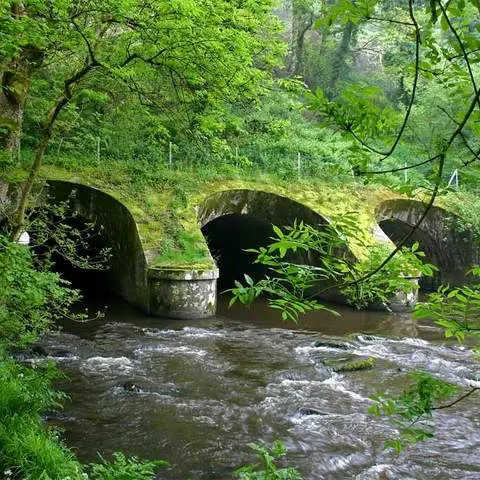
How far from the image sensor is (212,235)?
A: 20.3m

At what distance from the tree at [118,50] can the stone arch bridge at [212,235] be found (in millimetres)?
1359

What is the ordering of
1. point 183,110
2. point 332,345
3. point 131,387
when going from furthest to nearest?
point 332,345 < point 183,110 < point 131,387

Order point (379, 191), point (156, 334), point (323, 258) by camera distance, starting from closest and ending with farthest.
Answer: point (323, 258), point (156, 334), point (379, 191)

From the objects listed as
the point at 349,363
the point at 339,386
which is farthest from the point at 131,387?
the point at 349,363

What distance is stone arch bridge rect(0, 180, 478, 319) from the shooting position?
42.0 feet

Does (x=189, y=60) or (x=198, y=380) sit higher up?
(x=189, y=60)

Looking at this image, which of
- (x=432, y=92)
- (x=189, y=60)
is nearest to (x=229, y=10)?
(x=189, y=60)

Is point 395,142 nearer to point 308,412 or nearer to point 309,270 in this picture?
point 309,270

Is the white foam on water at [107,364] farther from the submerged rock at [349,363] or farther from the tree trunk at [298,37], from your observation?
the tree trunk at [298,37]

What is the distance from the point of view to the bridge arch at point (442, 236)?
17828 mm

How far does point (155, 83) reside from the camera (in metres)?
10.1

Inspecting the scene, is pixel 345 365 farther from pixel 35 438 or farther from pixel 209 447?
pixel 35 438

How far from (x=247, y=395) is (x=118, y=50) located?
5.26 meters

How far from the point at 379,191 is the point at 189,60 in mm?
12696
